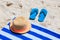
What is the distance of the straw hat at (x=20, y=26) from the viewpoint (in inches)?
93.5

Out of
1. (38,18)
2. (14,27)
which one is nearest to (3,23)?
(14,27)

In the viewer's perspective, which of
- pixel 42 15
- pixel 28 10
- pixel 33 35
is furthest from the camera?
pixel 28 10

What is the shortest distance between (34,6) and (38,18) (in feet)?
1.19

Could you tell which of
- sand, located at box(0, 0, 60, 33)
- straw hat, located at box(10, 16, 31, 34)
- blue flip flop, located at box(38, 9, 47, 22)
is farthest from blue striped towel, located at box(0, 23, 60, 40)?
blue flip flop, located at box(38, 9, 47, 22)

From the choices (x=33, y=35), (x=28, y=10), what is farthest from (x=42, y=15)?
(x=33, y=35)

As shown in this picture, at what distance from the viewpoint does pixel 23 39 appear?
2.31 metres

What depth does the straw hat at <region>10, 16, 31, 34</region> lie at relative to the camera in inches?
93.5

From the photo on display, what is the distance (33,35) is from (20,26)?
19cm

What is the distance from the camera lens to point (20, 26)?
2.38 meters

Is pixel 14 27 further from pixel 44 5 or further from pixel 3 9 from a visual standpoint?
pixel 44 5

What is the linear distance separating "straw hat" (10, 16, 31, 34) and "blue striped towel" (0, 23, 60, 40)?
0.05m

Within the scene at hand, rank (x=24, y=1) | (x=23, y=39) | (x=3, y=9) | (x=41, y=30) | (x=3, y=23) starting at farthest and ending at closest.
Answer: (x=24, y=1)
(x=3, y=9)
(x=3, y=23)
(x=41, y=30)
(x=23, y=39)

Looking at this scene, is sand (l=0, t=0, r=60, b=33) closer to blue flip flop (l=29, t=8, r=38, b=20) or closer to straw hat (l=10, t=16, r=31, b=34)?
blue flip flop (l=29, t=8, r=38, b=20)

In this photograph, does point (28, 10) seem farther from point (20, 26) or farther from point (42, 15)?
point (20, 26)
